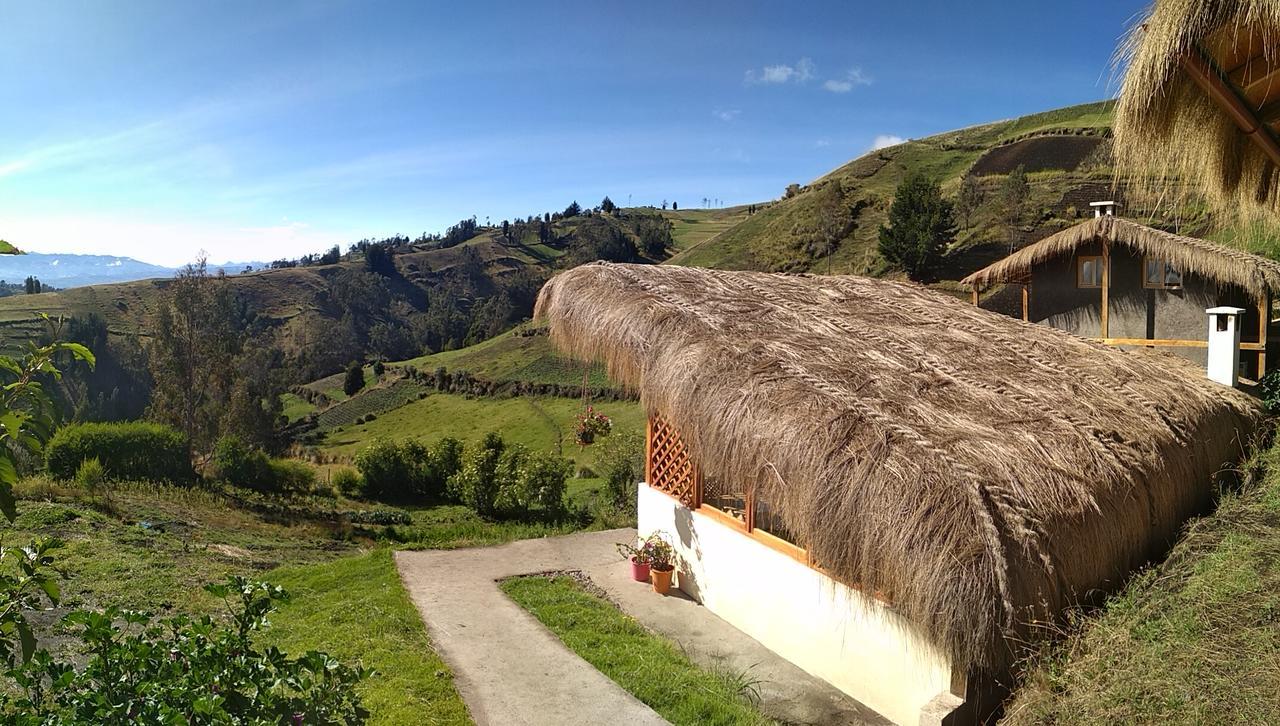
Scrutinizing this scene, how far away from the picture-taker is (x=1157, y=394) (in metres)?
6.77

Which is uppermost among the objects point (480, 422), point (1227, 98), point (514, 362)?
point (1227, 98)

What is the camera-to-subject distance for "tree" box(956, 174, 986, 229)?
139 ft

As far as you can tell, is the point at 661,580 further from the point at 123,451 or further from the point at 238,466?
the point at 238,466

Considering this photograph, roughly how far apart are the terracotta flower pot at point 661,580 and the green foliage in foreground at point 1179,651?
380 centimetres

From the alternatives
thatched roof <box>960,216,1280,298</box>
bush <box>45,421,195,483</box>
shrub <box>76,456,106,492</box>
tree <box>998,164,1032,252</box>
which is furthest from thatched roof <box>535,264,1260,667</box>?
tree <box>998,164,1032,252</box>

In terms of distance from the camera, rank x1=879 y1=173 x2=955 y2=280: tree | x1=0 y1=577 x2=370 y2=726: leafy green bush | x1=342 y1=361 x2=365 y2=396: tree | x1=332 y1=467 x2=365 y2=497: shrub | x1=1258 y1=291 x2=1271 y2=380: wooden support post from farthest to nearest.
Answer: x1=342 y1=361 x2=365 y2=396: tree → x1=879 y1=173 x2=955 y2=280: tree → x1=332 y1=467 x2=365 y2=497: shrub → x1=1258 y1=291 x2=1271 y2=380: wooden support post → x1=0 y1=577 x2=370 y2=726: leafy green bush

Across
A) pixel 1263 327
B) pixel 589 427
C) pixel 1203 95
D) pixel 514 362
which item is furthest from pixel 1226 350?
pixel 514 362

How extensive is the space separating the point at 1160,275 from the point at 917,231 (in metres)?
26.3

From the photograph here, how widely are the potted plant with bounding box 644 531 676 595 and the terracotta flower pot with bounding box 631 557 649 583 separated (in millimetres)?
86

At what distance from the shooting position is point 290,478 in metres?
20.5

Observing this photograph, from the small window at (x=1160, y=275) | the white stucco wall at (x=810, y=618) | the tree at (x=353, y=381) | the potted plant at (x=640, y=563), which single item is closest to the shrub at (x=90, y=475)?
the potted plant at (x=640, y=563)

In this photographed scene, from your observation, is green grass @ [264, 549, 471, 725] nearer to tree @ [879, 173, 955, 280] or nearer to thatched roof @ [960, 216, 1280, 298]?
thatched roof @ [960, 216, 1280, 298]

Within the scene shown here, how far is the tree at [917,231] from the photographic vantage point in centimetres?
3703

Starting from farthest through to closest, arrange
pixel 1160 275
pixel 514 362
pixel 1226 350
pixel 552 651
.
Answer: pixel 514 362
pixel 1160 275
pixel 1226 350
pixel 552 651
